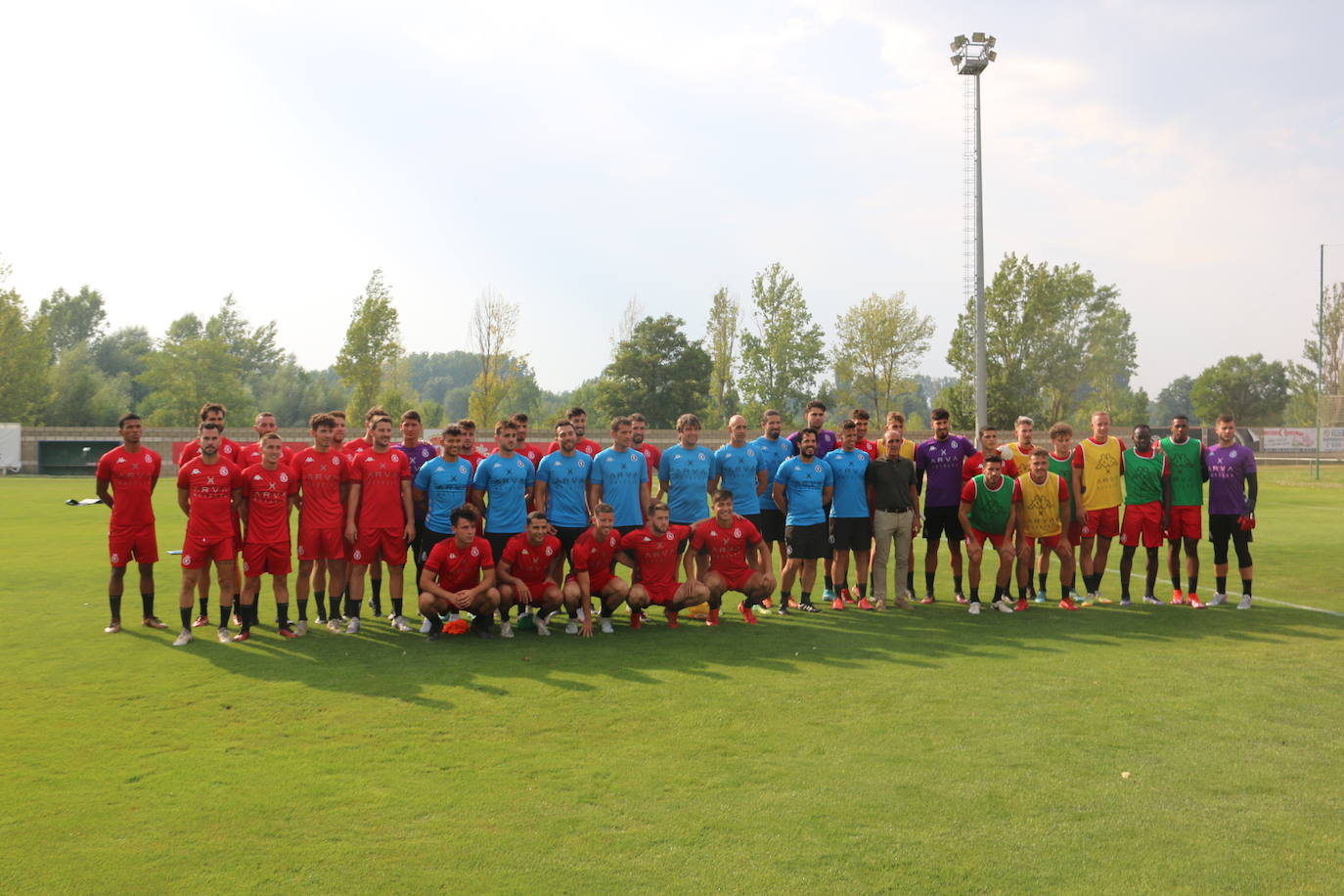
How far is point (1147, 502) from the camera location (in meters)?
9.86

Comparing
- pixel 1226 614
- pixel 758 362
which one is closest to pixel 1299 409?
pixel 758 362

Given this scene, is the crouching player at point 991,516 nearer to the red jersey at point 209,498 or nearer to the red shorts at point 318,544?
the red shorts at point 318,544

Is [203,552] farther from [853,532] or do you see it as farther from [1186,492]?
[1186,492]

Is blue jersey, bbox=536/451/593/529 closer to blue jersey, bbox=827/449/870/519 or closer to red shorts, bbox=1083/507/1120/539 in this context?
blue jersey, bbox=827/449/870/519

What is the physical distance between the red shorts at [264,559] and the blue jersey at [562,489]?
2.40 m

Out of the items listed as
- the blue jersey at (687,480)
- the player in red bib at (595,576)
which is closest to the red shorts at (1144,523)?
the blue jersey at (687,480)

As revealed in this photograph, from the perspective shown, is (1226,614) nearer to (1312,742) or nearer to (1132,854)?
(1312,742)

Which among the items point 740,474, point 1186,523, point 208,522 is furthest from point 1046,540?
point 208,522

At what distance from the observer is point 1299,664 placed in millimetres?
7043

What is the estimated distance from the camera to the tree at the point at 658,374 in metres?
55.5

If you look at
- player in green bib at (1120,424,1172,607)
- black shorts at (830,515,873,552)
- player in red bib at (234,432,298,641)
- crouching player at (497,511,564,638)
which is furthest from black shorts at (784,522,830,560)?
player in red bib at (234,432,298,641)

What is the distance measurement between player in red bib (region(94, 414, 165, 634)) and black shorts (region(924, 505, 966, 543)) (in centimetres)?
768

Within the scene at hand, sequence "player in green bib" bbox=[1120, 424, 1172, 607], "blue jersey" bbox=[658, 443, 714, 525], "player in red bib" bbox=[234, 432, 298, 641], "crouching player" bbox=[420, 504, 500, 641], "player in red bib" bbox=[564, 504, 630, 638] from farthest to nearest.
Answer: "player in green bib" bbox=[1120, 424, 1172, 607] < "blue jersey" bbox=[658, 443, 714, 525] < "player in red bib" bbox=[564, 504, 630, 638] < "player in red bib" bbox=[234, 432, 298, 641] < "crouching player" bbox=[420, 504, 500, 641]

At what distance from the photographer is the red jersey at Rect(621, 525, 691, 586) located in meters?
8.70
